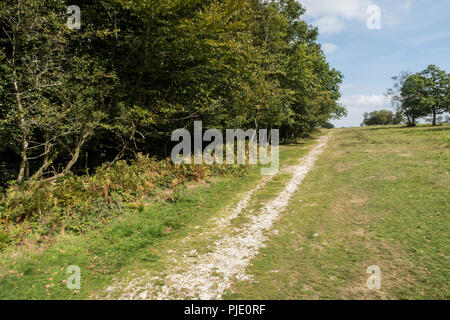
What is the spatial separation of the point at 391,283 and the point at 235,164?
40.0 ft

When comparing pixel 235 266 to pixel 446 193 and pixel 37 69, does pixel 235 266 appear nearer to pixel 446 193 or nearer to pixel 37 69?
pixel 446 193

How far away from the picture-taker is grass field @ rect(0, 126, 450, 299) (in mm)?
4812

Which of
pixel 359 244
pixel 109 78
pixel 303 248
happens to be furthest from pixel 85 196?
pixel 359 244

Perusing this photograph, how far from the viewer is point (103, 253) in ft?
20.9

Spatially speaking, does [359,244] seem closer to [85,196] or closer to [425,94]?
[85,196]

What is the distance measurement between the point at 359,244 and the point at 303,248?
4.92 feet

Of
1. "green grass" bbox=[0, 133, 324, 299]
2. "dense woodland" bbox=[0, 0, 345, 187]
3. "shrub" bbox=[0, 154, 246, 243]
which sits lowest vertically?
"green grass" bbox=[0, 133, 324, 299]

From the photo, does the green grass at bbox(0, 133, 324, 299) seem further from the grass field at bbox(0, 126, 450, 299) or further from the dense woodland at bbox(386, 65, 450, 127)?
the dense woodland at bbox(386, 65, 450, 127)

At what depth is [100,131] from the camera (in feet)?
42.1

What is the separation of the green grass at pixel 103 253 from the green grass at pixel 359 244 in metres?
2.66

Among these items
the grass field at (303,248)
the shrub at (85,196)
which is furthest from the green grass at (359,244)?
the shrub at (85,196)

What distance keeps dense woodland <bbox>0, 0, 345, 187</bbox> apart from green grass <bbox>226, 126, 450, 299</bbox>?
8.93m

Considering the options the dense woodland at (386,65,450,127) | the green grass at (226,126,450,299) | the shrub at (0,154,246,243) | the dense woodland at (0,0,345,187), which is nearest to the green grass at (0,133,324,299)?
the shrub at (0,154,246,243)

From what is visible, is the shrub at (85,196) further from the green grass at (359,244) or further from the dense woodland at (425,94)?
the dense woodland at (425,94)
